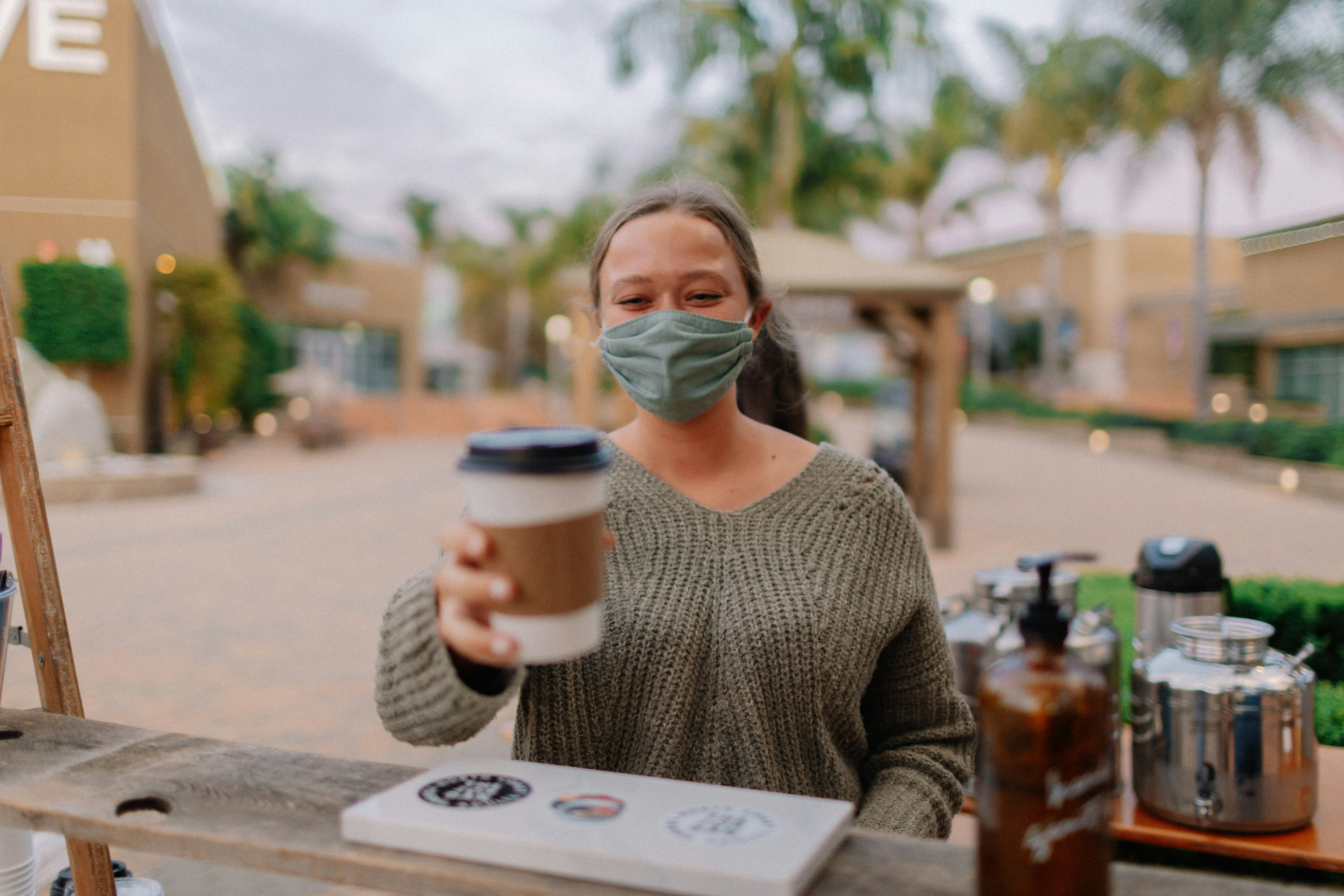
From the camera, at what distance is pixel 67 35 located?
13781 mm

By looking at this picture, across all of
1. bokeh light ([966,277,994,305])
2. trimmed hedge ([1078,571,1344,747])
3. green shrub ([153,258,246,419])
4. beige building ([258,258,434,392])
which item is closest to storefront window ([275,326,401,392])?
beige building ([258,258,434,392])

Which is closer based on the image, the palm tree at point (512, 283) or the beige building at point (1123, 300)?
the beige building at point (1123, 300)

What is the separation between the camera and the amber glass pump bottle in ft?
2.46

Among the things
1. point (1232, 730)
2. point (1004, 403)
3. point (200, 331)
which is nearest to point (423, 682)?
point (1232, 730)

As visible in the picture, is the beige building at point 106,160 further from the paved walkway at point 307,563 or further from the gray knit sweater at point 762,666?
the paved walkway at point 307,563

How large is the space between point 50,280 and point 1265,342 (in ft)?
90.1

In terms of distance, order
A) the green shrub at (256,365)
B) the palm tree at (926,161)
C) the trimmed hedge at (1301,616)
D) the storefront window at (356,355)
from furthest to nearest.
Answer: the storefront window at (356,355), the palm tree at (926,161), the green shrub at (256,365), the trimmed hedge at (1301,616)

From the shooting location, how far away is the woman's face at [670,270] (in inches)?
57.0

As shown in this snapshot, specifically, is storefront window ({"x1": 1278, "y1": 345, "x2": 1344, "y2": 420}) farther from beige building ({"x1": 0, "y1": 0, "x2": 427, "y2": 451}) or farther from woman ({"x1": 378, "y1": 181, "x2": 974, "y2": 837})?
woman ({"x1": 378, "y1": 181, "x2": 974, "y2": 837})

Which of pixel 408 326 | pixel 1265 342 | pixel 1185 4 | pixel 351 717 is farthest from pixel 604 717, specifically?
pixel 408 326

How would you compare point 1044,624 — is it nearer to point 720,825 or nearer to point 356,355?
point 720,825

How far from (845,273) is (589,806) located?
28.5ft

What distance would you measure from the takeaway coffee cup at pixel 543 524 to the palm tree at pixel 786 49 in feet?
45.2

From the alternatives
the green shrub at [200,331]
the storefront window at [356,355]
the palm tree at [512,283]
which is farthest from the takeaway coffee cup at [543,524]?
the palm tree at [512,283]
